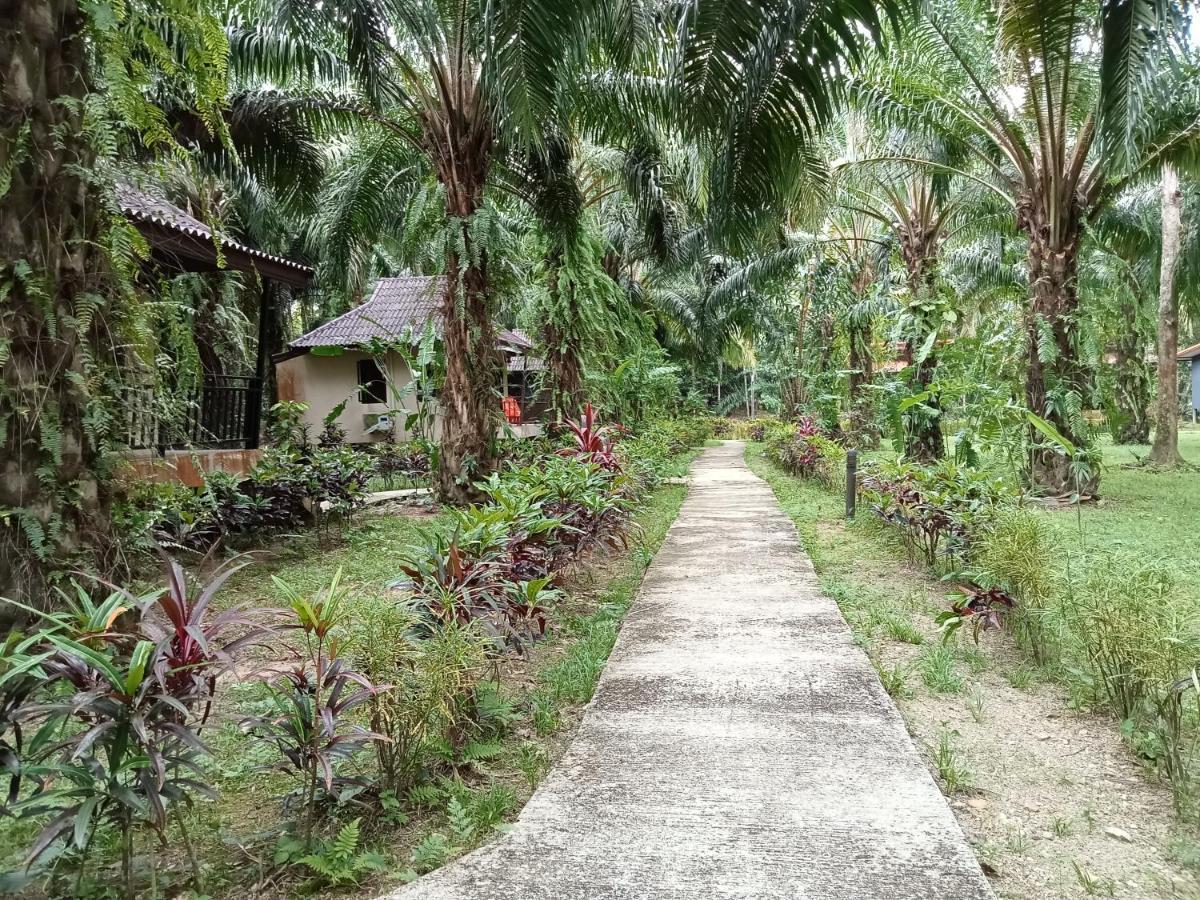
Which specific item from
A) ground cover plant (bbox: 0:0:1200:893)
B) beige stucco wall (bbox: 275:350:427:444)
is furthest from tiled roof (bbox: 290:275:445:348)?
ground cover plant (bbox: 0:0:1200:893)

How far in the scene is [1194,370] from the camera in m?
39.2

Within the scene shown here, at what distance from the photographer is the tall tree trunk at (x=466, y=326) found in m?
7.85

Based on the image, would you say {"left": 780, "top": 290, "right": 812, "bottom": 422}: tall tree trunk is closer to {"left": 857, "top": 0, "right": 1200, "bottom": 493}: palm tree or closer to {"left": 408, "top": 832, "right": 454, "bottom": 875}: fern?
{"left": 857, "top": 0, "right": 1200, "bottom": 493}: palm tree

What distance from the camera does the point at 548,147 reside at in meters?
8.99

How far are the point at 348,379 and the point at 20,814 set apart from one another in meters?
18.9

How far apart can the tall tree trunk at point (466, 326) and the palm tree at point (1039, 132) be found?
4849 millimetres

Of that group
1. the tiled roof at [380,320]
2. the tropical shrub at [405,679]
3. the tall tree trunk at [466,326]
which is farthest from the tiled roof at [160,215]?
the tiled roof at [380,320]

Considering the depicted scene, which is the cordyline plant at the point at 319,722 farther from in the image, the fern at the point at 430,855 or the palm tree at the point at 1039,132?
the palm tree at the point at 1039,132

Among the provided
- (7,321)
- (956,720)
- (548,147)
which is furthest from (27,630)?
(548,147)

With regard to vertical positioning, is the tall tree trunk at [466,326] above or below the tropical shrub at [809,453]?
above

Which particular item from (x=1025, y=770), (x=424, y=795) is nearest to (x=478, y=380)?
(x=424, y=795)

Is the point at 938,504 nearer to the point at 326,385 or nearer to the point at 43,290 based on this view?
the point at 43,290

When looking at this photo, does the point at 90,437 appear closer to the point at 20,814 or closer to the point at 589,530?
the point at 20,814

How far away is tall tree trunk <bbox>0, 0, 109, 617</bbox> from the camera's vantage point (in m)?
3.09
